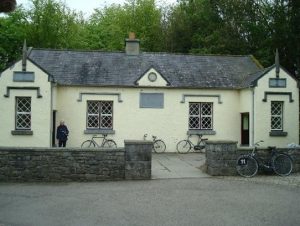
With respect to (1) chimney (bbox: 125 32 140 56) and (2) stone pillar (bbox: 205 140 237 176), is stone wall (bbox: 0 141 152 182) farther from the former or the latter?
(1) chimney (bbox: 125 32 140 56)

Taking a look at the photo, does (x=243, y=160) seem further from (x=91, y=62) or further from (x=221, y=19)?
(x=221, y=19)

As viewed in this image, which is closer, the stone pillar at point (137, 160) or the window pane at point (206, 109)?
the stone pillar at point (137, 160)

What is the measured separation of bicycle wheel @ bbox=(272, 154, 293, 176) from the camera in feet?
→ 51.7

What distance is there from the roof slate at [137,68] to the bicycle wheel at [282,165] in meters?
8.53

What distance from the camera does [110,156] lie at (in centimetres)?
1471

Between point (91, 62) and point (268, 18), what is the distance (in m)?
17.8

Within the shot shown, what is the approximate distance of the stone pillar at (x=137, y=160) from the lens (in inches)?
581

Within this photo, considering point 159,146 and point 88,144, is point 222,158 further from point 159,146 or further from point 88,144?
point 88,144

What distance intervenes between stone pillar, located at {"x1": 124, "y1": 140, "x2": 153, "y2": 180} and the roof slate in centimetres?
932

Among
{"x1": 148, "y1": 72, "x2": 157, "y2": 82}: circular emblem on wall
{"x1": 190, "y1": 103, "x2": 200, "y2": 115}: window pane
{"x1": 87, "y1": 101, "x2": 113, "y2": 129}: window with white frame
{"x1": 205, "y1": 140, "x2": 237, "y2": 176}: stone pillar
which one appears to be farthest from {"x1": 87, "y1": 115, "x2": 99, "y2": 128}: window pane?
{"x1": 205, "y1": 140, "x2": 237, "y2": 176}: stone pillar

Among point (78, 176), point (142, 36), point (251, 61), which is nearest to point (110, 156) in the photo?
point (78, 176)

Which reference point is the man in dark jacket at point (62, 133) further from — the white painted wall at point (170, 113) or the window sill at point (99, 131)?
the window sill at point (99, 131)

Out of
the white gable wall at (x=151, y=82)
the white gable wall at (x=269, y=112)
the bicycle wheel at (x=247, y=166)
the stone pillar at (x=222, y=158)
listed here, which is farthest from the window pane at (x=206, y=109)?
the bicycle wheel at (x=247, y=166)

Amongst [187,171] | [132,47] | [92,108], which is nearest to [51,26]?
[132,47]
